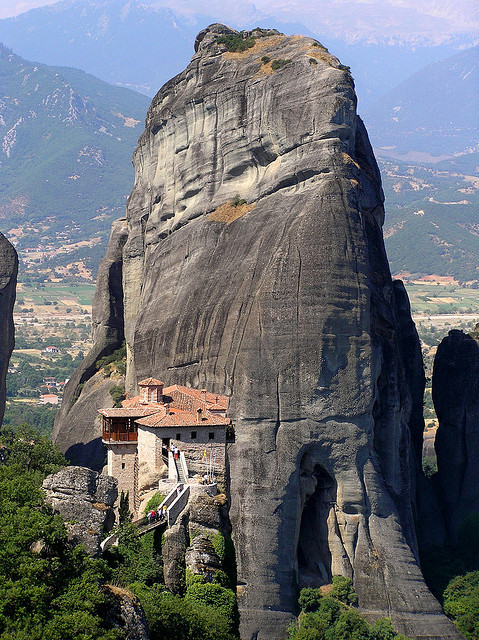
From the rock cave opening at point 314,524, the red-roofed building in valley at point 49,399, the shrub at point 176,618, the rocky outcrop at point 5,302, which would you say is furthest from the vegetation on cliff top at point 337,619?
the red-roofed building in valley at point 49,399

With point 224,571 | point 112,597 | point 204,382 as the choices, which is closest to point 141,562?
point 224,571

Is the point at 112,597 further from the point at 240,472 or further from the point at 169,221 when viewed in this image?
the point at 169,221

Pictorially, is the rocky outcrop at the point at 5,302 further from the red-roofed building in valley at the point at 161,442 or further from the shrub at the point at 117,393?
the red-roofed building in valley at the point at 161,442

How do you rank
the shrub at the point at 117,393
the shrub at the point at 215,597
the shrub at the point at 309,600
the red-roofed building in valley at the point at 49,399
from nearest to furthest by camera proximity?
the shrub at the point at 215,597 → the shrub at the point at 309,600 → the shrub at the point at 117,393 → the red-roofed building in valley at the point at 49,399

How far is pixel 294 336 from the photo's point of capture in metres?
65.4

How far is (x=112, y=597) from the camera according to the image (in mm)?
33875

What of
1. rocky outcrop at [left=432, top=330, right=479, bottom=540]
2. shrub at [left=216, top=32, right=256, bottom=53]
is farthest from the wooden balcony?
shrub at [left=216, top=32, right=256, bottom=53]

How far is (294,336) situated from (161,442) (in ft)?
41.6

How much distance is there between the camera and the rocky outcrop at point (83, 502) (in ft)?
116

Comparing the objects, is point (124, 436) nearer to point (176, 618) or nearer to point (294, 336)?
point (294, 336)

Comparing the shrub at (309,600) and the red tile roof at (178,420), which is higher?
the red tile roof at (178,420)

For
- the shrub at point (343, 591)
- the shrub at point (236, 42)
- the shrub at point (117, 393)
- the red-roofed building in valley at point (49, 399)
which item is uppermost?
the shrub at point (236, 42)

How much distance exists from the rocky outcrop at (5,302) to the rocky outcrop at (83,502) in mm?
45481

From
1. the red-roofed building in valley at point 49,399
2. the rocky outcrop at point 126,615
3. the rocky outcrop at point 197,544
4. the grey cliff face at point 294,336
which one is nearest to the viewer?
the rocky outcrop at point 126,615
